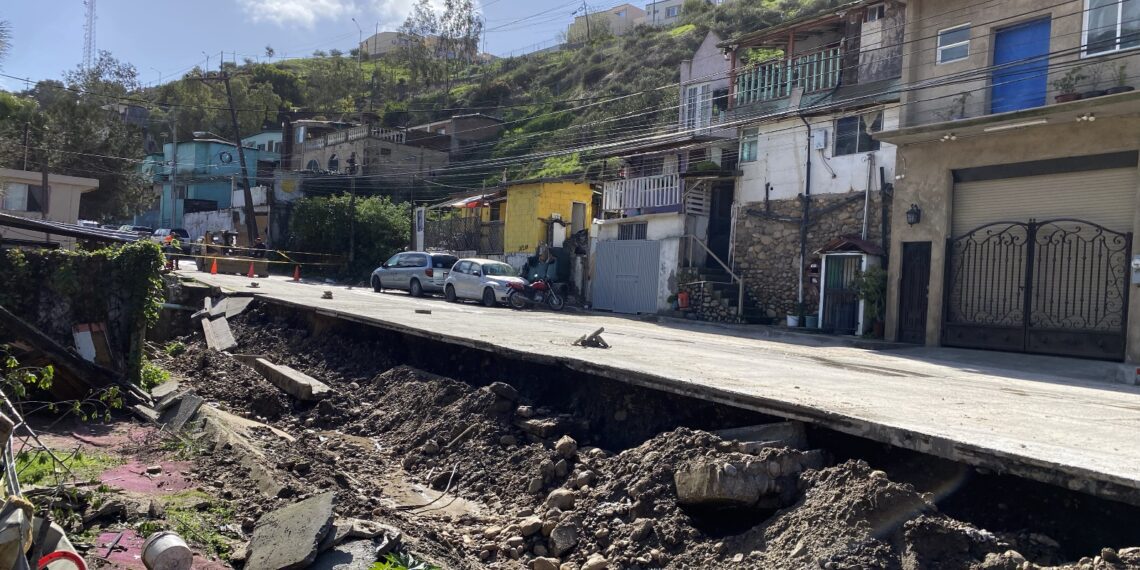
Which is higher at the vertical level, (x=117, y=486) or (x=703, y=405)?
(x=703, y=405)

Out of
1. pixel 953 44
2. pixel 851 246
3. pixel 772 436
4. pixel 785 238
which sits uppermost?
pixel 953 44

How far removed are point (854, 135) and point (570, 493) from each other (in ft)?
61.3

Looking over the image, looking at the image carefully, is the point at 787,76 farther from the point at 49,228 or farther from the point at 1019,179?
the point at 49,228

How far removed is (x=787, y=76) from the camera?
2591 centimetres

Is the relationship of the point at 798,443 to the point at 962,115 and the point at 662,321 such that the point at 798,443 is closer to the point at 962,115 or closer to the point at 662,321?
the point at 962,115

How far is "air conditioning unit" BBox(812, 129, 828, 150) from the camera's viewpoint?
2364 centimetres

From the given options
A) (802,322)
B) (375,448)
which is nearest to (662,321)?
(802,322)

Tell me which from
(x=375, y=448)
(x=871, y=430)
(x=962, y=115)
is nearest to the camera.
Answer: (x=871, y=430)

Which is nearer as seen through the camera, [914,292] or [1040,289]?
[1040,289]

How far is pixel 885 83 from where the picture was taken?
22.4 meters

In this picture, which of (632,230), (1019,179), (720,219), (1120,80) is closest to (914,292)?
(1019,179)

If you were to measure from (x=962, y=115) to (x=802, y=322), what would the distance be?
724cm

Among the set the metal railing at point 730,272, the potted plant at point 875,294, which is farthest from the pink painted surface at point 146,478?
the metal railing at point 730,272

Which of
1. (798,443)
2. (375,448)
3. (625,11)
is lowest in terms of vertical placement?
(375,448)
